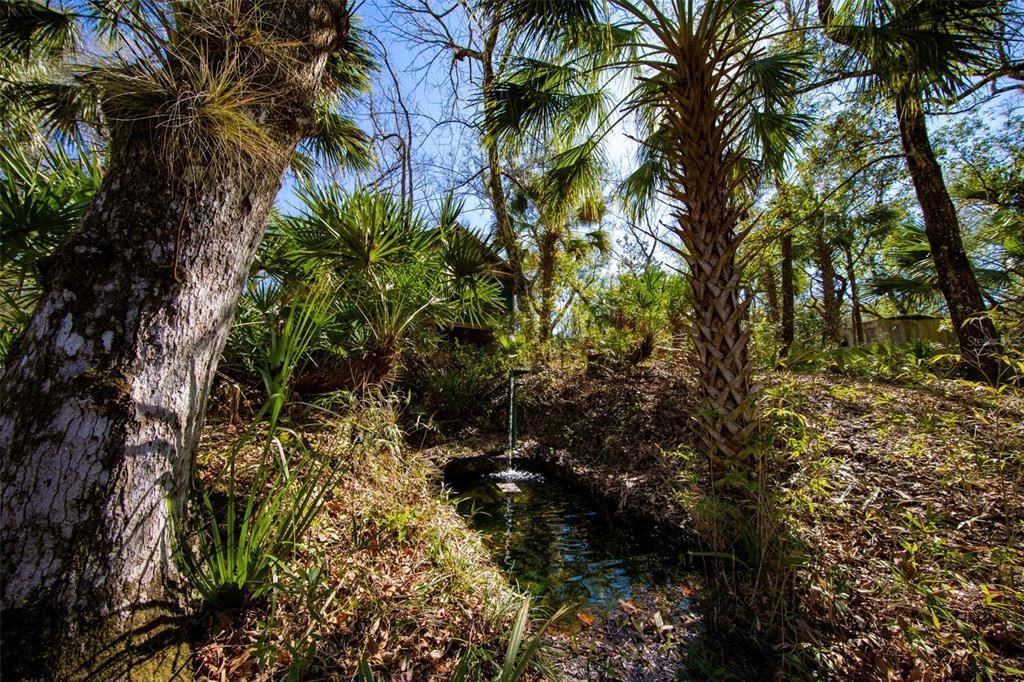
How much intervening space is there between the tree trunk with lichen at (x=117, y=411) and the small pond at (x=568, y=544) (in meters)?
1.91

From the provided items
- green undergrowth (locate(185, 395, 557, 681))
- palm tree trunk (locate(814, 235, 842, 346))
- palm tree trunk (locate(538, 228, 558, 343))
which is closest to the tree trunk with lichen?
green undergrowth (locate(185, 395, 557, 681))

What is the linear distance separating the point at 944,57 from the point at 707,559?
4.32 m

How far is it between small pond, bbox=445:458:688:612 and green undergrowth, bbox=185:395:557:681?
18.9 inches

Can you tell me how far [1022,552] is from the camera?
91.5 inches

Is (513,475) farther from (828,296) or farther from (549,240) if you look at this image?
(828,296)

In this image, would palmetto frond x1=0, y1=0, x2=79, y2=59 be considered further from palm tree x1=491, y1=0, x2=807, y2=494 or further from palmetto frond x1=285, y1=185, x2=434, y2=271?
palm tree x1=491, y1=0, x2=807, y2=494

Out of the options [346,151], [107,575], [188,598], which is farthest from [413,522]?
[346,151]

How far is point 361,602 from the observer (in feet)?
6.61

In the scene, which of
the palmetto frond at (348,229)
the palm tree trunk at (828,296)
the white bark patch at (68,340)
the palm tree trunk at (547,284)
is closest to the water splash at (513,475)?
the palmetto frond at (348,229)

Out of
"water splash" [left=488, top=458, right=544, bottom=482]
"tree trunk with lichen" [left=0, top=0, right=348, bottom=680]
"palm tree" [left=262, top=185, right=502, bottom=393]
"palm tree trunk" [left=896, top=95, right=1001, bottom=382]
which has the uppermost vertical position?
"palm tree trunk" [left=896, top=95, right=1001, bottom=382]

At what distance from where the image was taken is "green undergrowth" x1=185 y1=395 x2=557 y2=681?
1.65 meters

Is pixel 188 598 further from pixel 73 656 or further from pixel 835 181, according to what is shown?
pixel 835 181

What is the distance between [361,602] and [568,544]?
207 centimetres

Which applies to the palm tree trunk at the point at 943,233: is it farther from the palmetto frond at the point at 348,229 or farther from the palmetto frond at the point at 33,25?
the palmetto frond at the point at 33,25
